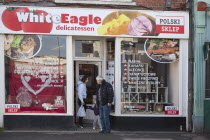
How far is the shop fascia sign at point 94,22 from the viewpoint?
943 cm

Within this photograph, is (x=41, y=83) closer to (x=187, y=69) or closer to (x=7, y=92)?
(x=7, y=92)

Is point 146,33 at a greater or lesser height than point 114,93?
greater

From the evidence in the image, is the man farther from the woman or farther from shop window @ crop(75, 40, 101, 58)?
shop window @ crop(75, 40, 101, 58)

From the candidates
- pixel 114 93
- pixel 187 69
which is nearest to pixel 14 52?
pixel 114 93

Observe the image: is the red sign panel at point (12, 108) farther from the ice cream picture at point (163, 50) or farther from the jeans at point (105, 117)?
the ice cream picture at point (163, 50)

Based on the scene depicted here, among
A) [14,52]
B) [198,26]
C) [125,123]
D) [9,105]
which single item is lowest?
[125,123]

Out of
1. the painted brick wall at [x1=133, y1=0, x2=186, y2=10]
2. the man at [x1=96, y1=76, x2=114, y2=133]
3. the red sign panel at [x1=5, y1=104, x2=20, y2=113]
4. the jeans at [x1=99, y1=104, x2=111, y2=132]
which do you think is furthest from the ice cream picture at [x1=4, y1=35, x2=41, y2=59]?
the painted brick wall at [x1=133, y1=0, x2=186, y2=10]

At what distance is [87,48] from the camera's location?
10484 mm

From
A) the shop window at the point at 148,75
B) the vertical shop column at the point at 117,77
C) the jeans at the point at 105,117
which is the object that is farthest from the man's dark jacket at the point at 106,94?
the shop window at the point at 148,75

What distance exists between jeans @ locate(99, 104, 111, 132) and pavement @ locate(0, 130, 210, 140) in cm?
24

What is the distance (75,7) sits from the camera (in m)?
9.66

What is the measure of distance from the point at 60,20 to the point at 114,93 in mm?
2818

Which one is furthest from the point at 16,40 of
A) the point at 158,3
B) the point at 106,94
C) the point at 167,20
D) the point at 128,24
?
the point at 167,20

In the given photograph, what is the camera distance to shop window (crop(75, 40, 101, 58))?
1041cm
